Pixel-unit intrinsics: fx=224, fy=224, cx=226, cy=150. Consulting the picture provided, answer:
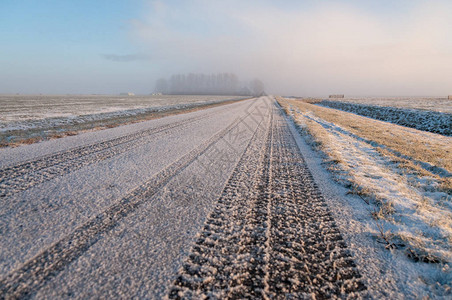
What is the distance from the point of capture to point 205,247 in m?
2.68

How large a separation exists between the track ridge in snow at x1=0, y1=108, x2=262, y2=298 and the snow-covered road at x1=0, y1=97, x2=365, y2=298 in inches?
0.5

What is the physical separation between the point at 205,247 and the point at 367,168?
5305mm

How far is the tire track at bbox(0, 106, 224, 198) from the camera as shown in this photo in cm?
449

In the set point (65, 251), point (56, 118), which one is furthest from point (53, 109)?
point (65, 251)

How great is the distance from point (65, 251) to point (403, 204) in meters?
5.08

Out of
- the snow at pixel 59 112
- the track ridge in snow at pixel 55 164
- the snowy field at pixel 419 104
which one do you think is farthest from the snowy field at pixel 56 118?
the snowy field at pixel 419 104

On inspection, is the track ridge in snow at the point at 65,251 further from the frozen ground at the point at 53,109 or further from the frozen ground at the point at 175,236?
the frozen ground at the point at 53,109

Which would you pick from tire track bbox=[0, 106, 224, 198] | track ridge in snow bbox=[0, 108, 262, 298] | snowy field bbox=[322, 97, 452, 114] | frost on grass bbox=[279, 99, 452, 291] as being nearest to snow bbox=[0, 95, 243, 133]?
tire track bbox=[0, 106, 224, 198]

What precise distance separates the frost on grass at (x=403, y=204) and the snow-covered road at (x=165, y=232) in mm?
761

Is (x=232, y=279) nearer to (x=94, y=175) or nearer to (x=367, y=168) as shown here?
(x=94, y=175)

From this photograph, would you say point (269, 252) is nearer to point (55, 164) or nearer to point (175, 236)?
point (175, 236)

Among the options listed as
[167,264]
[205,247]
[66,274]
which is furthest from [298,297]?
[66,274]

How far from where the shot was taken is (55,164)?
18.9ft

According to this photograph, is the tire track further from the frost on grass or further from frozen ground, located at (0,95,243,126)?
frozen ground, located at (0,95,243,126)
